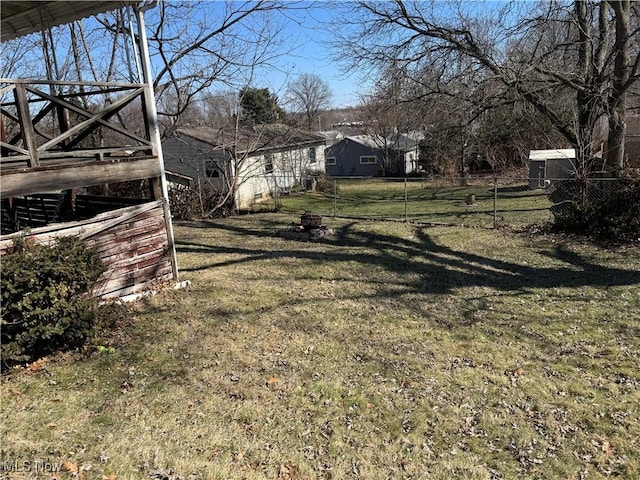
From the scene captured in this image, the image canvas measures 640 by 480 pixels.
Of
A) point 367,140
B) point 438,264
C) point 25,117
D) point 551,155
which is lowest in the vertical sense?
point 438,264

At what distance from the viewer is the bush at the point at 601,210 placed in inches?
403

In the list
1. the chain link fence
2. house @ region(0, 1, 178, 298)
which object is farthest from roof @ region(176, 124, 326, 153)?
house @ region(0, 1, 178, 298)

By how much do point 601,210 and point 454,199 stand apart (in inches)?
429

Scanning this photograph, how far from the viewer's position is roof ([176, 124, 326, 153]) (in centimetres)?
1845

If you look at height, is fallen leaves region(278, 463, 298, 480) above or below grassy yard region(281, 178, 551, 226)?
below

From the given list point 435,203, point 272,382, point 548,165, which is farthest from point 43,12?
point 548,165

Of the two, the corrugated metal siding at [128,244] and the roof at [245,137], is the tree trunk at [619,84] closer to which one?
the corrugated metal siding at [128,244]

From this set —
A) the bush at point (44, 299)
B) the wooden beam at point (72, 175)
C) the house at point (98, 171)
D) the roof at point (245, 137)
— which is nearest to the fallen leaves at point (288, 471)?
the bush at point (44, 299)

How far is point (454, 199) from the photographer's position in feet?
70.6

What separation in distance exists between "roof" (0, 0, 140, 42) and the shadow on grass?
492 centimetres

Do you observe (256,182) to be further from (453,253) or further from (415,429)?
(415,429)

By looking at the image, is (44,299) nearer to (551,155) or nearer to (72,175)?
(72,175)

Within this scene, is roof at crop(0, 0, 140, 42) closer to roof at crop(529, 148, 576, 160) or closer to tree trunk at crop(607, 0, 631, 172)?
tree trunk at crop(607, 0, 631, 172)

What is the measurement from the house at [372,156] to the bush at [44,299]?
109 ft
